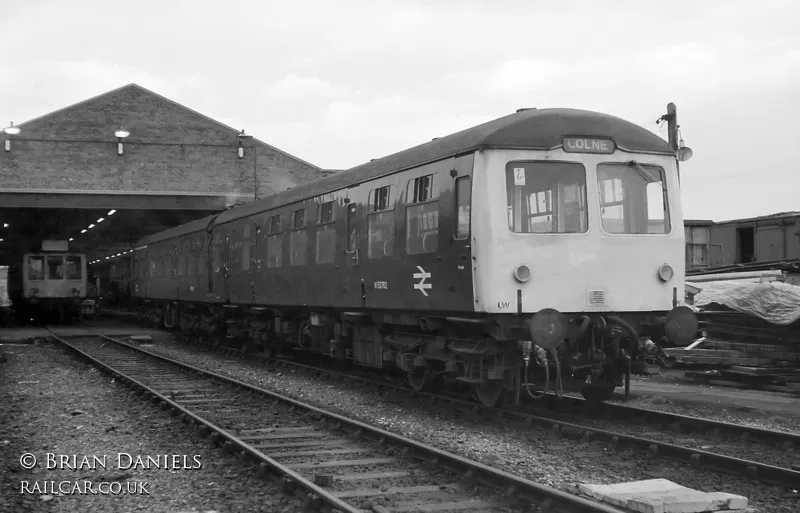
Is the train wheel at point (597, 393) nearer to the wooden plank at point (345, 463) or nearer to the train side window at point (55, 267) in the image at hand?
the wooden plank at point (345, 463)

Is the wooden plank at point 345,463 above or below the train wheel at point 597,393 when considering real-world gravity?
below

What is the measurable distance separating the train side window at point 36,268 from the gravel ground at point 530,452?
81.7 ft

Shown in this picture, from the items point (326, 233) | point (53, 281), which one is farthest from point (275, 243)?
point (53, 281)

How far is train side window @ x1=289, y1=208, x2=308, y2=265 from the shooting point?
47.9 ft

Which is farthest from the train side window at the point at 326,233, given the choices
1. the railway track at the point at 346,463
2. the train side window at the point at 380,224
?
the railway track at the point at 346,463

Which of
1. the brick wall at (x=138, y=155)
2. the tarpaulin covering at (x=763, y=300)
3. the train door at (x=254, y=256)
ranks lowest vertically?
the tarpaulin covering at (x=763, y=300)

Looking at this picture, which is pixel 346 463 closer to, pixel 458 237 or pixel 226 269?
pixel 458 237

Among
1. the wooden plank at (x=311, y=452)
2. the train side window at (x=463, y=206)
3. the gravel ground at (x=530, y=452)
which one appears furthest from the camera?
the train side window at (x=463, y=206)

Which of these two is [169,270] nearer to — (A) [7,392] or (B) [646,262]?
(A) [7,392]

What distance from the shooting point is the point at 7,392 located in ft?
43.6

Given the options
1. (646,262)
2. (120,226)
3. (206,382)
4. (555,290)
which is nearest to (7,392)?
(206,382)

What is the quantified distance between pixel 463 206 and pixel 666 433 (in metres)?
3.18

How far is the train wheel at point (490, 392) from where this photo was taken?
391 inches

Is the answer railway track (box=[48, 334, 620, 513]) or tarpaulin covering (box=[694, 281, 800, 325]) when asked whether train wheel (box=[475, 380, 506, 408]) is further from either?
tarpaulin covering (box=[694, 281, 800, 325])
